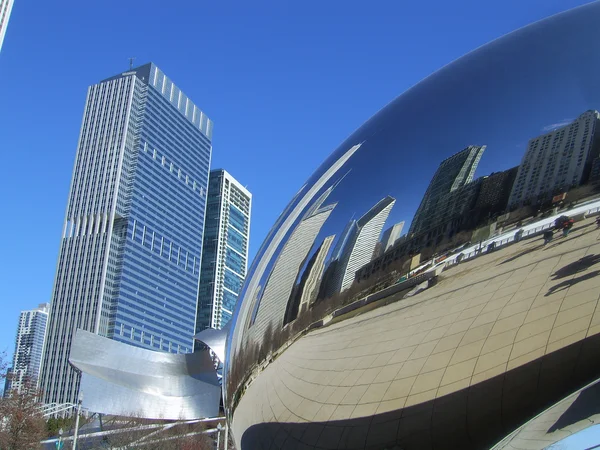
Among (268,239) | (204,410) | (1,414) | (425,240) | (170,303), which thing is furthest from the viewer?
(170,303)

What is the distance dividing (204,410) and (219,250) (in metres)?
130

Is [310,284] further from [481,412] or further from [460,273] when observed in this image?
[481,412]

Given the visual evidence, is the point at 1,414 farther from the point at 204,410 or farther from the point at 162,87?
the point at 162,87

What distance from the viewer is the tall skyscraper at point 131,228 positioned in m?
119

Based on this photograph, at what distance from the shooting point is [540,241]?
8.63 ft

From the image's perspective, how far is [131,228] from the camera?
12562 centimetres

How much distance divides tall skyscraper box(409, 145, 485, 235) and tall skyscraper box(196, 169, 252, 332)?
152112 millimetres

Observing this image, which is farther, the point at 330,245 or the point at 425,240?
the point at 330,245

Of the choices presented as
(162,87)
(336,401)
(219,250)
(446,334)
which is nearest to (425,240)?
(446,334)

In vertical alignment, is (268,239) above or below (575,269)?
above

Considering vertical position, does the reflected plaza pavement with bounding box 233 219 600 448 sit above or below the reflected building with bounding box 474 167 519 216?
below

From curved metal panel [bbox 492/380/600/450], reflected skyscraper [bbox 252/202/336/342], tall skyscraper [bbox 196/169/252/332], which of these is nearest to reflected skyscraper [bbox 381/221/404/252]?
reflected skyscraper [bbox 252/202/336/342]

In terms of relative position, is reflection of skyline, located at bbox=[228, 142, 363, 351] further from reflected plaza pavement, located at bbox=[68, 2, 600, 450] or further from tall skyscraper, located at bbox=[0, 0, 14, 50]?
tall skyscraper, located at bbox=[0, 0, 14, 50]

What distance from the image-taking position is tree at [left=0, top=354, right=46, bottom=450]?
28016mm
